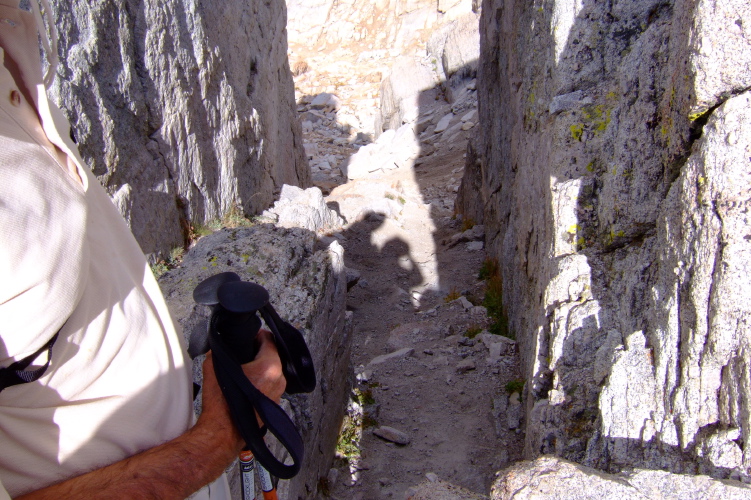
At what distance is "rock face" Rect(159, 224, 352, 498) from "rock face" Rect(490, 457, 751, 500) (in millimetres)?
1746

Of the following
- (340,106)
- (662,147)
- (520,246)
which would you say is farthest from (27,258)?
(340,106)

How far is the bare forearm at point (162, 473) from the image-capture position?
1.14m

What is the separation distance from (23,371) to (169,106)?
610 centimetres

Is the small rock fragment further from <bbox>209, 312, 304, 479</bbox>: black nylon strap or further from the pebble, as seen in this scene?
<bbox>209, 312, 304, 479</bbox>: black nylon strap

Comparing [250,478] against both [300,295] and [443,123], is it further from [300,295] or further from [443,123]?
[443,123]

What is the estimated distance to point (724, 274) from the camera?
187cm

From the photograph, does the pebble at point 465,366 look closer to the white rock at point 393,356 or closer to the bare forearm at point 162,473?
Result: the white rock at point 393,356

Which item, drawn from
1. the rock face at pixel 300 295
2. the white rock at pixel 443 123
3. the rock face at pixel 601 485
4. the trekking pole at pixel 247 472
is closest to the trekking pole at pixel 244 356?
the trekking pole at pixel 247 472

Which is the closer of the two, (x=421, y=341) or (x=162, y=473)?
(x=162, y=473)

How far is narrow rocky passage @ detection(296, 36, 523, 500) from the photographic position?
4.09 metres

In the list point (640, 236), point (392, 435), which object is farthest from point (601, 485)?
point (392, 435)

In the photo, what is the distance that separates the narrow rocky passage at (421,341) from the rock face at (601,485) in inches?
12.3

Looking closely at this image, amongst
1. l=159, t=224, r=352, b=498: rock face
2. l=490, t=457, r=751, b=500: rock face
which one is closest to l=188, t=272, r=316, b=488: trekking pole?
l=490, t=457, r=751, b=500: rock face

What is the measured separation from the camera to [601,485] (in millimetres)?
1418
